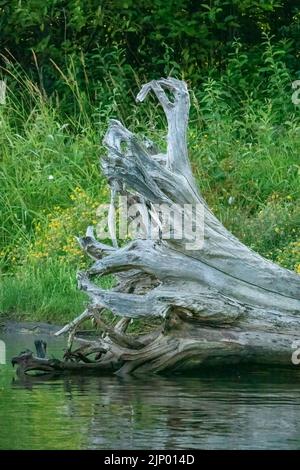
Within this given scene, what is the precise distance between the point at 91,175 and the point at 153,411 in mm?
7080

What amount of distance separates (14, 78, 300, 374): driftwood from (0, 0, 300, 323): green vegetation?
246 cm

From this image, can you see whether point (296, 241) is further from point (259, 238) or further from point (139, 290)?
point (139, 290)

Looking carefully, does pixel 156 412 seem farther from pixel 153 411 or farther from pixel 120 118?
pixel 120 118

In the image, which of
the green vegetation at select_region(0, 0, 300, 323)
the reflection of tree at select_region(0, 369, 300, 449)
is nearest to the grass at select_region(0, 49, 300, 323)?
the green vegetation at select_region(0, 0, 300, 323)

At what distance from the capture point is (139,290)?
38.0 feet

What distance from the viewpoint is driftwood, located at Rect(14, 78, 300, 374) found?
430 inches

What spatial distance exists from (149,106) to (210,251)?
7117 millimetres

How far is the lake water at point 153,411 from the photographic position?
27.8 feet

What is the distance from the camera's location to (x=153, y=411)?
31.3 feet

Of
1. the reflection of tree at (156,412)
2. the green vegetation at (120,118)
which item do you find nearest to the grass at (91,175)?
the green vegetation at (120,118)

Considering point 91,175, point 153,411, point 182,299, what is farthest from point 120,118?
point 153,411

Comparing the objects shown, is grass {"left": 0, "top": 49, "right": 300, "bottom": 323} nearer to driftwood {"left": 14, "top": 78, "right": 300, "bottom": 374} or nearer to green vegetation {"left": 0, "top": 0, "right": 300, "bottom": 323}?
green vegetation {"left": 0, "top": 0, "right": 300, "bottom": 323}

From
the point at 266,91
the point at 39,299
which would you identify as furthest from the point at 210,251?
the point at 266,91
